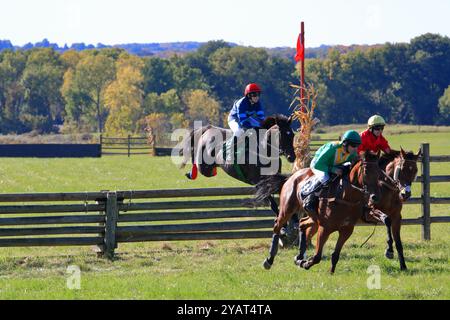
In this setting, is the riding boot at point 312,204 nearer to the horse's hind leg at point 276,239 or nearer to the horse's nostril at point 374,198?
the horse's hind leg at point 276,239

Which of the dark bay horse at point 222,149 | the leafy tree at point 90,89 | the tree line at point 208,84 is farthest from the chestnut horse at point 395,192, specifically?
the leafy tree at point 90,89

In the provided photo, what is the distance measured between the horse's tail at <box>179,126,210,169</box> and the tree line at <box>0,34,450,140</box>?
85.1 meters

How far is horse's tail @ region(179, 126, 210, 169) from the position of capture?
662 inches

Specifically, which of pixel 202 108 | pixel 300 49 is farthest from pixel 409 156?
pixel 202 108

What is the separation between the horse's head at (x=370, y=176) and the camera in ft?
39.7

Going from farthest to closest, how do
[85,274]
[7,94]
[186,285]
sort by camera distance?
1. [7,94]
2. [85,274]
3. [186,285]

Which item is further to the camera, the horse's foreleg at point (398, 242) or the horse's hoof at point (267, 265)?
the horse's hoof at point (267, 265)

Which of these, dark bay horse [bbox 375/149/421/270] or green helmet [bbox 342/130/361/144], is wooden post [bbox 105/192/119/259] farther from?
green helmet [bbox 342/130/361/144]

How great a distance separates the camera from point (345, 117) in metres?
124

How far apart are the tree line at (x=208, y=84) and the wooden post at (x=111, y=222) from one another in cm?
8669

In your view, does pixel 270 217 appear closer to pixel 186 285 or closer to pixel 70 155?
pixel 186 285

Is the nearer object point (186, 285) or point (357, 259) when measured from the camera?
point (186, 285)

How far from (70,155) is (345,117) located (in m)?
79.8

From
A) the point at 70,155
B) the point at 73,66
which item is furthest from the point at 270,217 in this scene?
the point at 73,66
